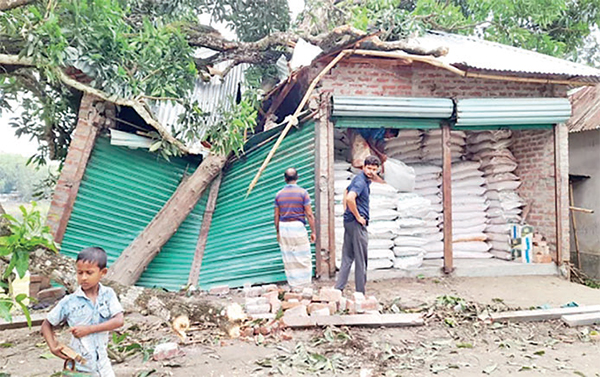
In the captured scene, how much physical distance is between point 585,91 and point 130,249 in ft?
34.4

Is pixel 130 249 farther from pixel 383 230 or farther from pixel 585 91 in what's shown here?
pixel 585 91

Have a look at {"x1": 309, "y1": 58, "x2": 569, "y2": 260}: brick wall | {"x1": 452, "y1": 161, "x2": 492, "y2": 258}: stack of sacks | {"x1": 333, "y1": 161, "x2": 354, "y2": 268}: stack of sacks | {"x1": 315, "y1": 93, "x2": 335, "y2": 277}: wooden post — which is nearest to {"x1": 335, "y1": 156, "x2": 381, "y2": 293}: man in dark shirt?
{"x1": 315, "y1": 93, "x2": 335, "y2": 277}: wooden post

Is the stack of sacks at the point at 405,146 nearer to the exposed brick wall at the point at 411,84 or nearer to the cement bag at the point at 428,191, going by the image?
the cement bag at the point at 428,191

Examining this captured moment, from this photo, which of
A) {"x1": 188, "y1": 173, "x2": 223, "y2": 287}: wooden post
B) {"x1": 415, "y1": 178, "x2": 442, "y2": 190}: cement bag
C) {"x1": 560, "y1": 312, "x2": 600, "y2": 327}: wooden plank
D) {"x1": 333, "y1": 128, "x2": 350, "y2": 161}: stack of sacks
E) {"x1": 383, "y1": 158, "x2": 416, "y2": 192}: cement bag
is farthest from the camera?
{"x1": 188, "y1": 173, "x2": 223, "y2": 287}: wooden post

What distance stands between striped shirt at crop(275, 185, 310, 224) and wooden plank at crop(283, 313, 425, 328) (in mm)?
1428

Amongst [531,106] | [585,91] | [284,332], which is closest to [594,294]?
[531,106]

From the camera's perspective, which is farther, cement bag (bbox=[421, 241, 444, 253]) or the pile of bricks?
cement bag (bbox=[421, 241, 444, 253])

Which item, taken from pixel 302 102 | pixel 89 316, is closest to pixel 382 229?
pixel 302 102

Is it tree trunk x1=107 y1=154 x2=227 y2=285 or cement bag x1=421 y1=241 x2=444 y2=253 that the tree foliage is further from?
cement bag x1=421 y1=241 x2=444 y2=253

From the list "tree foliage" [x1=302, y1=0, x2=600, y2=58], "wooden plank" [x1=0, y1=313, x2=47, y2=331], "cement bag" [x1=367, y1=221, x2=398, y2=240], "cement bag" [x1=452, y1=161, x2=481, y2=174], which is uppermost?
"tree foliage" [x1=302, y1=0, x2=600, y2=58]

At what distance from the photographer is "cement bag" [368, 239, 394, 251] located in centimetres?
591

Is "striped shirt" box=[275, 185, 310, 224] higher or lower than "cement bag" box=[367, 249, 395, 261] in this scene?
higher

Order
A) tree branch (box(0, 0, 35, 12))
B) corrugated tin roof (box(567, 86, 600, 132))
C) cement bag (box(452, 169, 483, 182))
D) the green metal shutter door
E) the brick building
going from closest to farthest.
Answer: tree branch (box(0, 0, 35, 12)) → the brick building → the green metal shutter door → cement bag (box(452, 169, 483, 182)) → corrugated tin roof (box(567, 86, 600, 132))

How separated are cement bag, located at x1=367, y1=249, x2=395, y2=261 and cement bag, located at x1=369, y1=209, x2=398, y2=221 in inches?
18.7
